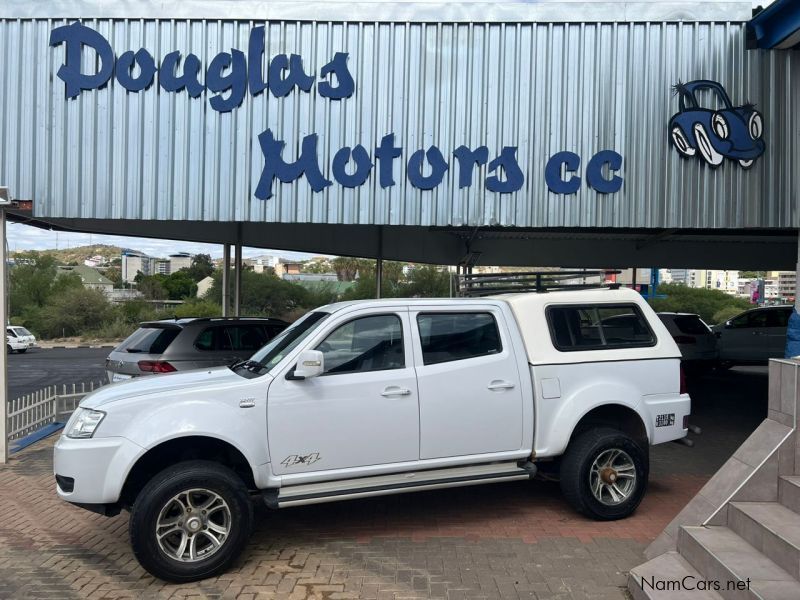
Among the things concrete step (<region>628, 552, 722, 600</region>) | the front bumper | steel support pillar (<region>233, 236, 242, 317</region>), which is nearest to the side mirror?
the front bumper

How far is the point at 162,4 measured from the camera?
7.73 m

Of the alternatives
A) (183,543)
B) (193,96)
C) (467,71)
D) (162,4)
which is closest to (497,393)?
(183,543)

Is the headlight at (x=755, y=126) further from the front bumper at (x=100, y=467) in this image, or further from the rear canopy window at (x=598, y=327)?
the front bumper at (x=100, y=467)

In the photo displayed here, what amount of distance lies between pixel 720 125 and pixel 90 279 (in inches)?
1857

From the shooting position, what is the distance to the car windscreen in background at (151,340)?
29.4 ft

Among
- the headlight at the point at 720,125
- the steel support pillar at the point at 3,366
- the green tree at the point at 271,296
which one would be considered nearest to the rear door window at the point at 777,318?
the headlight at the point at 720,125

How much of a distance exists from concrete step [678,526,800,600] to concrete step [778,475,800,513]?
0.41 meters

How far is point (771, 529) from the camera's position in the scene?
400 centimetres

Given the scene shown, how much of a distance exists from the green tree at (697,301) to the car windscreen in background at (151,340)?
2458 cm

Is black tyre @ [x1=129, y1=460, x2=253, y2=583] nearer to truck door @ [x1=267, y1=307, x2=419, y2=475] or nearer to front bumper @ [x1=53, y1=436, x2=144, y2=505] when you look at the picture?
front bumper @ [x1=53, y1=436, x2=144, y2=505]

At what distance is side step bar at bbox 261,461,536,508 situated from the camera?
4957mm

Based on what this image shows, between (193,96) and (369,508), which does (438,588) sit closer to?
(369,508)

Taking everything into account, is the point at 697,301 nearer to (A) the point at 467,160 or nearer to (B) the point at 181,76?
(A) the point at 467,160

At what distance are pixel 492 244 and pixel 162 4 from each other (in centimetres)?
794
